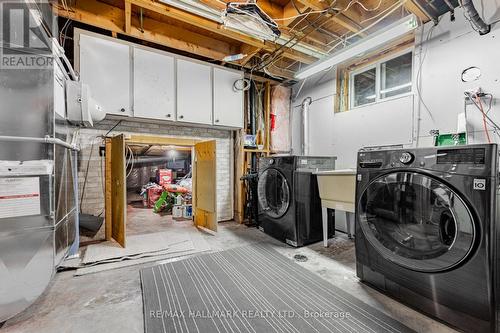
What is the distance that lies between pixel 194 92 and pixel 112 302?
2813 mm

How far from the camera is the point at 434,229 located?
1491 mm

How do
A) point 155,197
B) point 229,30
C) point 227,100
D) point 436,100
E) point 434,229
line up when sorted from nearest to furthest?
point 434,229 → point 436,100 → point 229,30 → point 227,100 → point 155,197

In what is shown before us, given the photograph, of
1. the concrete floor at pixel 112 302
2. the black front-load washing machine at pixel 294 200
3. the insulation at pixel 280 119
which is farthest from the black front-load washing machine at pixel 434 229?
the insulation at pixel 280 119

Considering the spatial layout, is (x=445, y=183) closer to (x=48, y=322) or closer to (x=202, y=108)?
(x=48, y=322)

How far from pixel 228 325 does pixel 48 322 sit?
123 cm

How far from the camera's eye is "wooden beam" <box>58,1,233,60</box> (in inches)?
105

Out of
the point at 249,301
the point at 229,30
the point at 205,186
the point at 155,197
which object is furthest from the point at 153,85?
the point at 155,197

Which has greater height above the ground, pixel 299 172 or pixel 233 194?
pixel 299 172

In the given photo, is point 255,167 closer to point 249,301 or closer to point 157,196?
point 249,301

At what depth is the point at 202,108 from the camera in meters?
3.49

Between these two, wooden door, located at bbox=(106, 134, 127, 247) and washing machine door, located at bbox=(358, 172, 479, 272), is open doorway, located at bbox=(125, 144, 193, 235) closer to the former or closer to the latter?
wooden door, located at bbox=(106, 134, 127, 247)

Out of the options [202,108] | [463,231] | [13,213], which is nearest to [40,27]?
[13,213]

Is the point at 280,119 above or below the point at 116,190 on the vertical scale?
above

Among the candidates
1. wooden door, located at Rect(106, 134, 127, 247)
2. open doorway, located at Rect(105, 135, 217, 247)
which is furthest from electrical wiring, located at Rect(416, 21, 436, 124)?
wooden door, located at Rect(106, 134, 127, 247)
